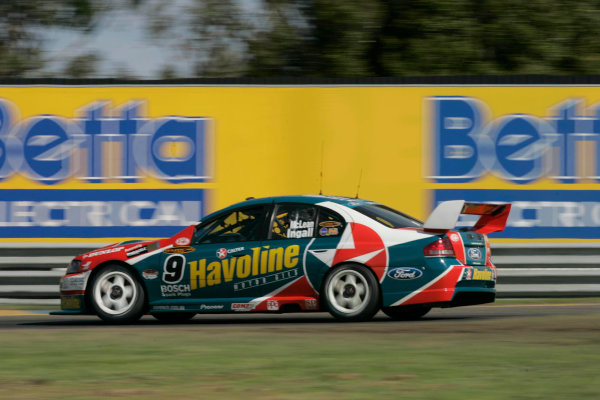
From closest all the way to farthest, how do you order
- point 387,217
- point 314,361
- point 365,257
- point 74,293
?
point 314,361
point 365,257
point 387,217
point 74,293

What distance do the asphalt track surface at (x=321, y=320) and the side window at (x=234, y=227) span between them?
0.87 meters

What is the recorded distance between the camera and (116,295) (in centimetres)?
1070

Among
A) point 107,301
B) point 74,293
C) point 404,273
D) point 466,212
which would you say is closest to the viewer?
point 404,273

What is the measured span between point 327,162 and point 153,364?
22.8 ft

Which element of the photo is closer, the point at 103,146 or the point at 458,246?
the point at 458,246

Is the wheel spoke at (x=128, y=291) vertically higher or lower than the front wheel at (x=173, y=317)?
higher

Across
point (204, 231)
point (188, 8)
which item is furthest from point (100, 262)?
point (188, 8)

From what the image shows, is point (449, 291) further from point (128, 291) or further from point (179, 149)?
point (179, 149)

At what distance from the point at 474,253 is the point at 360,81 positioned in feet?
14.6

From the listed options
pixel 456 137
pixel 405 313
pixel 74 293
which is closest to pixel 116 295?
pixel 74 293

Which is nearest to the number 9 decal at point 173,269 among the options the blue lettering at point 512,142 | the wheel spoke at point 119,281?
the wheel spoke at point 119,281

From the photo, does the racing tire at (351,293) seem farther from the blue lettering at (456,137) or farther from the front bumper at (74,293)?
the blue lettering at (456,137)

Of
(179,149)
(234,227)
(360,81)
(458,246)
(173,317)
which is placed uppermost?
(360,81)

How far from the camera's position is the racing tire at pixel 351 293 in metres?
9.94
